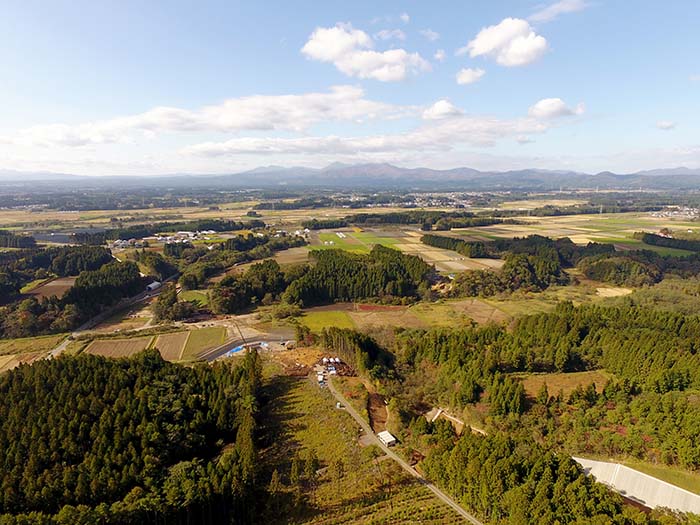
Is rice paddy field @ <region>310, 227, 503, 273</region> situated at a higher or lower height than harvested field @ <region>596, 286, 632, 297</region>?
higher

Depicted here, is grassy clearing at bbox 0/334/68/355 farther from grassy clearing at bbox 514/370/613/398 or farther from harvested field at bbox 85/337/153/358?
grassy clearing at bbox 514/370/613/398

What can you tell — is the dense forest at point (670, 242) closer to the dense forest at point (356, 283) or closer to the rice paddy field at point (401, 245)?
the rice paddy field at point (401, 245)

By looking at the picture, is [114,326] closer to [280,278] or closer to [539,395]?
[280,278]

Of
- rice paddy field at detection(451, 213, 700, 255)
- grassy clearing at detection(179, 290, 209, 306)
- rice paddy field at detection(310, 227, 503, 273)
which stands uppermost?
rice paddy field at detection(451, 213, 700, 255)

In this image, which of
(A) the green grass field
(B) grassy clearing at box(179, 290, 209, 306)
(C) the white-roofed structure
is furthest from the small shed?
(A) the green grass field

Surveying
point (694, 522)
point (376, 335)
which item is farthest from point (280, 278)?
point (694, 522)

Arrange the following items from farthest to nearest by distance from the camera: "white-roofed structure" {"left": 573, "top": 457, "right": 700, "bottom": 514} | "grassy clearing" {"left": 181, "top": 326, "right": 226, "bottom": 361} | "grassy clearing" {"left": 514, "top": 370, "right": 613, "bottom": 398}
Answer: "grassy clearing" {"left": 181, "top": 326, "right": 226, "bottom": 361} < "grassy clearing" {"left": 514, "top": 370, "right": 613, "bottom": 398} < "white-roofed structure" {"left": 573, "top": 457, "right": 700, "bottom": 514}
